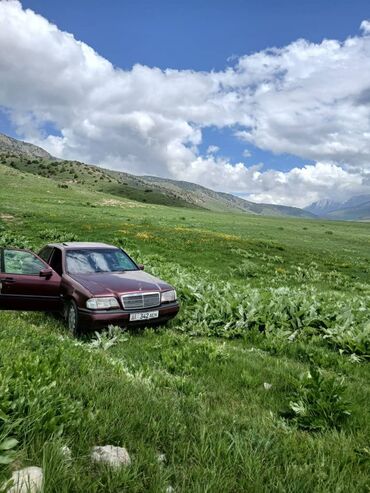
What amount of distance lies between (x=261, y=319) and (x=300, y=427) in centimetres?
476

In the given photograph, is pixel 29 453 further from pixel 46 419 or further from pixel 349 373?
pixel 349 373

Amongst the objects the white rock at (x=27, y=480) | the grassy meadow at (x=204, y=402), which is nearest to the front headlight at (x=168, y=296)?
the grassy meadow at (x=204, y=402)

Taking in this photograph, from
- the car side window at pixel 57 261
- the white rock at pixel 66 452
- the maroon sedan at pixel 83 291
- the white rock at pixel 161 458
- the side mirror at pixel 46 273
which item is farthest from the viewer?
the car side window at pixel 57 261

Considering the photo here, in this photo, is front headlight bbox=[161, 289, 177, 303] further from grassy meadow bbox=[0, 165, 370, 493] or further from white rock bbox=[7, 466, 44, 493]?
white rock bbox=[7, 466, 44, 493]

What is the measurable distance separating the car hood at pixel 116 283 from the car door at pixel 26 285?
636 millimetres

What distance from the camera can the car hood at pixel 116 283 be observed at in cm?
873

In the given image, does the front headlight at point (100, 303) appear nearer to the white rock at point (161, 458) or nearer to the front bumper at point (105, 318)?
the front bumper at point (105, 318)

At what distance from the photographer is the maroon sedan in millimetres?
8469

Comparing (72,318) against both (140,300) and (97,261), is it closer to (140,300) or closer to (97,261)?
(140,300)

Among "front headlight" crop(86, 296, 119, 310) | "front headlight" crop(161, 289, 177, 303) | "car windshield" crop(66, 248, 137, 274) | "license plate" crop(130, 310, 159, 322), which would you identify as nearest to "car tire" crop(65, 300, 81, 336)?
"front headlight" crop(86, 296, 119, 310)

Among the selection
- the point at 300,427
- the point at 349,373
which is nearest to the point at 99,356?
the point at 300,427

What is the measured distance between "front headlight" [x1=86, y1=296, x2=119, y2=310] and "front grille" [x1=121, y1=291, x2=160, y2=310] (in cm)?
28

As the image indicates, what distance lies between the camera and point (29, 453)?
292cm

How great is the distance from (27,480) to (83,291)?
20.4 feet
